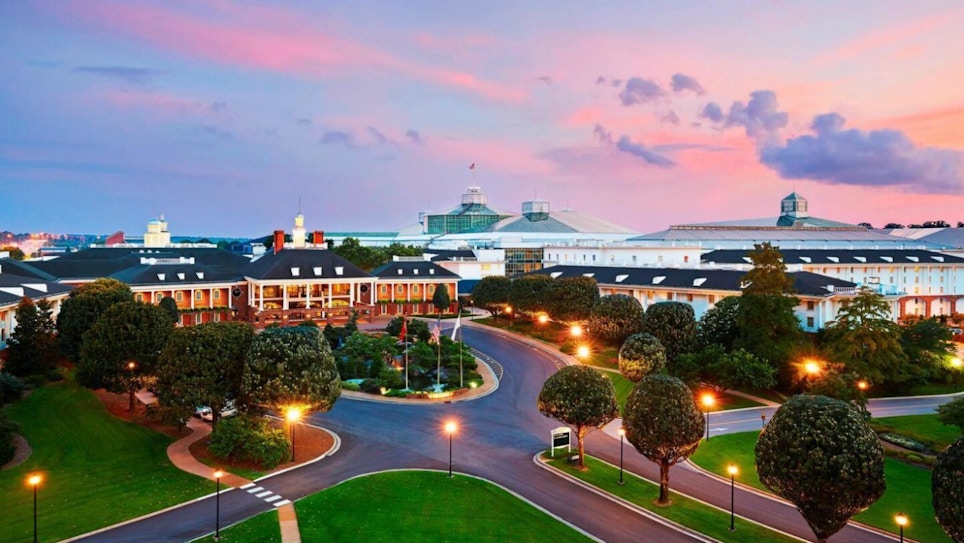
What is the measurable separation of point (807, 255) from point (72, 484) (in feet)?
343

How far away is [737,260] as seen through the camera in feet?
341

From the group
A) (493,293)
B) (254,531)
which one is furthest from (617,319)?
(254,531)

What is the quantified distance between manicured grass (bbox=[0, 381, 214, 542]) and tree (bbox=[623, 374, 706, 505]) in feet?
78.7

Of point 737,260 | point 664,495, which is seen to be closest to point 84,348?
point 664,495

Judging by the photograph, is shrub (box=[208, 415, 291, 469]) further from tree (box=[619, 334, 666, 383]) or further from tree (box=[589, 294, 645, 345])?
tree (box=[589, 294, 645, 345])

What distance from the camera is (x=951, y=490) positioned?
22.7 m

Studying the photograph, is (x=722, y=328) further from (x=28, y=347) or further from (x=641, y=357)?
(x=28, y=347)

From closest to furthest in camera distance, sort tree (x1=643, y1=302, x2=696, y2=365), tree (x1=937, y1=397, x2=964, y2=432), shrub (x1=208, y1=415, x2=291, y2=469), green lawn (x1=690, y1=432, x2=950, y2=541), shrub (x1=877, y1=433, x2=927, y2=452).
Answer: green lawn (x1=690, y1=432, x2=950, y2=541) → shrub (x1=208, y1=415, x2=291, y2=469) → tree (x1=937, y1=397, x2=964, y2=432) → shrub (x1=877, y1=433, x2=927, y2=452) → tree (x1=643, y1=302, x2=696, y2=365)

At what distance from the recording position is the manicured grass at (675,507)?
103 ft

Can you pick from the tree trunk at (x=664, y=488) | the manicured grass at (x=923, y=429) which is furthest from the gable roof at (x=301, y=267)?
the manicured grass at (x=923, y=429)

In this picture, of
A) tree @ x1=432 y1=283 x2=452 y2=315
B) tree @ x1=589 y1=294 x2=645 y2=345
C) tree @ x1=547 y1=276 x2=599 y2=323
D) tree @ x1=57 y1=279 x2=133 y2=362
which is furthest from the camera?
tree @ x1=432 y1=283 x2=452 y2=315

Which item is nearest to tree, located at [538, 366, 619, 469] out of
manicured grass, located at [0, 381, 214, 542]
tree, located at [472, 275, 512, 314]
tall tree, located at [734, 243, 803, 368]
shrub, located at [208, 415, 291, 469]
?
shrub, located at [208, 415, 291, 469]

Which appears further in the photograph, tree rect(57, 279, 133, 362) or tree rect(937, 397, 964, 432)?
tree rect(57, 279, 133, 362)

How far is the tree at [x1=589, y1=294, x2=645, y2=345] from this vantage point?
68062 mm
